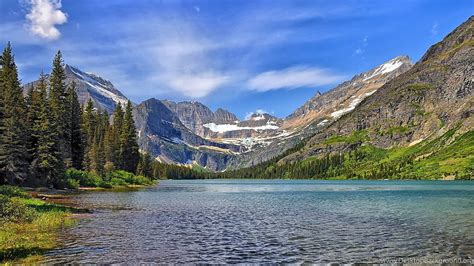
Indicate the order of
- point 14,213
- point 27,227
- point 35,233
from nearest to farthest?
point 35,233 → point 27,227 → point 14,213

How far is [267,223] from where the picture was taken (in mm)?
46719

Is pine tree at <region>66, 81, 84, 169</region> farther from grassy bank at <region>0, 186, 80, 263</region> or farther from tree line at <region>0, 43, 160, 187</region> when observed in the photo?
grassy bank at <region>0, 186, 80, 263</region>

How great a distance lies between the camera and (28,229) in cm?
3600

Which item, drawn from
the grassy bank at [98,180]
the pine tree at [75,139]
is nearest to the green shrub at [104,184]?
the grassy bank at [98,180]

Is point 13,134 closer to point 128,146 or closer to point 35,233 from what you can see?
point 35,233

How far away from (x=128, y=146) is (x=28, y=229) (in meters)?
136

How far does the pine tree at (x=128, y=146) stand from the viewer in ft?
547

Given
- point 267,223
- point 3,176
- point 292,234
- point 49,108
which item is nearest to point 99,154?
point 49,108

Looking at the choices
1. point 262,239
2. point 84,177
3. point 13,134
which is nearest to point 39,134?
point 13,134

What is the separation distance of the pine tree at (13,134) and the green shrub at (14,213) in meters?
36.0

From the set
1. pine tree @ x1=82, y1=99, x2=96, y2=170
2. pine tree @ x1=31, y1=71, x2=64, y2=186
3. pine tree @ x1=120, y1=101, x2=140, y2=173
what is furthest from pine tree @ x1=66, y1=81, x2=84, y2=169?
pine tree @ x1=31, y1=71, x2=64, y2=186

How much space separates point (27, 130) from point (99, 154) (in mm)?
42922

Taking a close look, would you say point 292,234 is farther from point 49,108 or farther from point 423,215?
point 49,108

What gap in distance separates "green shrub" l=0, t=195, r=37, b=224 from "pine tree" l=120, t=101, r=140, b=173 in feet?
410
